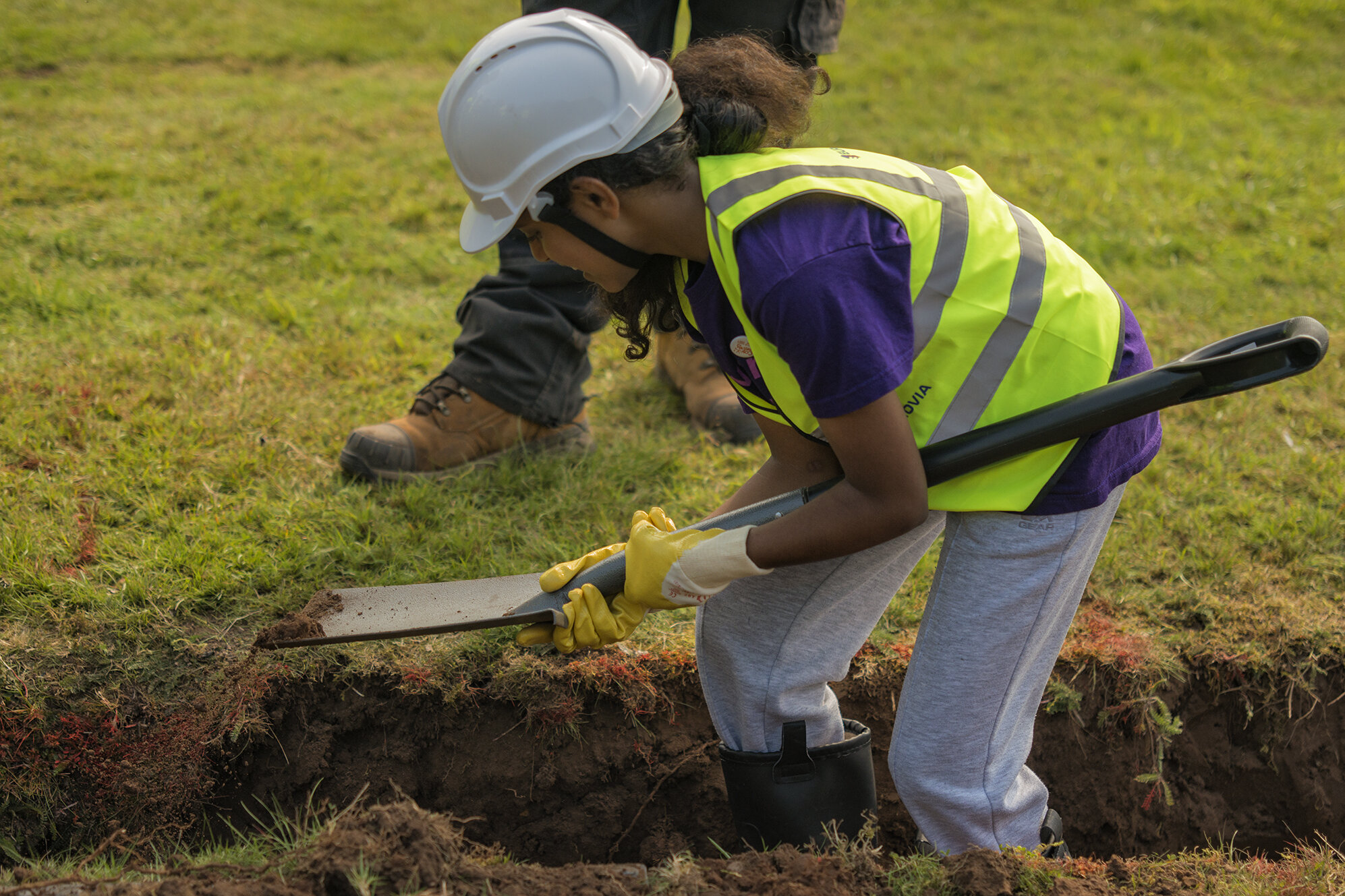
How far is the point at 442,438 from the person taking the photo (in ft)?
9.46

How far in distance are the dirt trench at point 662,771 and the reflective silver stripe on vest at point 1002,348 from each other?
948 millimetres

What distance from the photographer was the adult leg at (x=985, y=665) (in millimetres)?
1676

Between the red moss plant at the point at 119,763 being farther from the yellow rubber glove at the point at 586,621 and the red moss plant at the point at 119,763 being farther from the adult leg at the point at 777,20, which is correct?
the adult leg at the point at 777,20

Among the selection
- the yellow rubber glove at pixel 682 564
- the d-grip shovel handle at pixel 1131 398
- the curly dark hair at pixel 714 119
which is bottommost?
the yellow rubber glove at pixel 682 564

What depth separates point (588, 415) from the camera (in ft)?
10.9

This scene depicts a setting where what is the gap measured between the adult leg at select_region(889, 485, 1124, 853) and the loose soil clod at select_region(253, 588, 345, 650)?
48.4 inches

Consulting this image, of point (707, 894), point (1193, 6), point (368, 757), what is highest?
point (1193, 6)

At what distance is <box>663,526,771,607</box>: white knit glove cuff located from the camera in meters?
1.63

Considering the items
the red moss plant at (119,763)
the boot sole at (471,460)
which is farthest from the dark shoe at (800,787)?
the boot sole at (471,460)

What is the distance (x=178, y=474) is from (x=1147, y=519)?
2.80 m

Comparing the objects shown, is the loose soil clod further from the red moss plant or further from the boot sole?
the boot sole

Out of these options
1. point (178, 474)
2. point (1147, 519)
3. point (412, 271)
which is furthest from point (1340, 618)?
point (412, 271)

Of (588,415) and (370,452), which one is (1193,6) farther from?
(370,452)

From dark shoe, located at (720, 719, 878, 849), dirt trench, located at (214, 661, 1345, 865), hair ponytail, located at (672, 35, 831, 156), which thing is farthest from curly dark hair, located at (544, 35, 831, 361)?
dirt trench, located at (214, 661, 1345, 865)
